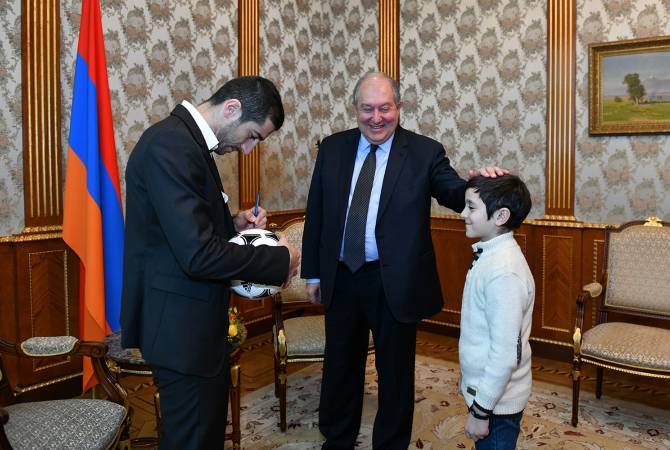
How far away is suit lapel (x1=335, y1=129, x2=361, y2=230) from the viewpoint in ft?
8.51

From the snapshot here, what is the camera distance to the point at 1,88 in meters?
3.18

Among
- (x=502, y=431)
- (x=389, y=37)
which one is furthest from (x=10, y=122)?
(x=389, y=37)

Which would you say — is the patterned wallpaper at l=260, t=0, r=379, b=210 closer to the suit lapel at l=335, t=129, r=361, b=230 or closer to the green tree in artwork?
the green tree in artwork

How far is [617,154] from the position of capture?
4184 millimetres

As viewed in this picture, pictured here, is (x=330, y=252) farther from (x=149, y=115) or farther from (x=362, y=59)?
(x=362, y=59)

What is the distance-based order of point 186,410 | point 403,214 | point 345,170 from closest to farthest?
point 186,410
point 403,214
point 345,170

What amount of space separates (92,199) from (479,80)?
10.6ft

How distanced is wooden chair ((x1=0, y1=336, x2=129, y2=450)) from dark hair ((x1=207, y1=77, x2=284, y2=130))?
1.18 meters

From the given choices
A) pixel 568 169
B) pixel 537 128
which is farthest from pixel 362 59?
pixel 568 169

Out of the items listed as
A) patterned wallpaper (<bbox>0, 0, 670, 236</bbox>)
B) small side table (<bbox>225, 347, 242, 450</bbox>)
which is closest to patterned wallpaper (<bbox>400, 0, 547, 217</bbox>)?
patterned wallpaper (<bbox>0, 0, 670, 236</bbox>)

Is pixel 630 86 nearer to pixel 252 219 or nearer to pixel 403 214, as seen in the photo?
pixel 403 214

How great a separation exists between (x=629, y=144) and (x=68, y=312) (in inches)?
160

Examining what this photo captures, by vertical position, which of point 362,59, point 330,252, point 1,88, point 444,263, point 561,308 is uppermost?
point 362,59

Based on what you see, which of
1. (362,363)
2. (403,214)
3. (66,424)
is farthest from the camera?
(362,363)
